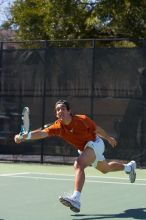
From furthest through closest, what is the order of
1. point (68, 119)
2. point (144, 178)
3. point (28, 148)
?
1. point (28, 148)
2. point (144, 178)
3. point (68, 119)

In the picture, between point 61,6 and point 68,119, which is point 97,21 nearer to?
point 61,6

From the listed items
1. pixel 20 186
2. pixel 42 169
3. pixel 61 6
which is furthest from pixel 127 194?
pixel 61 6

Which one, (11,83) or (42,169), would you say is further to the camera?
(11,83)

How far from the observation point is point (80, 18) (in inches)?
722

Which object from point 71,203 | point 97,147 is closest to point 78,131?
point 97,147

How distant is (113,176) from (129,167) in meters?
3.28

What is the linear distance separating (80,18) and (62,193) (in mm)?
9476

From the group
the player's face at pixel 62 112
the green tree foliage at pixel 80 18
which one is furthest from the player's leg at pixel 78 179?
the green tree foliage at pixel 80 18

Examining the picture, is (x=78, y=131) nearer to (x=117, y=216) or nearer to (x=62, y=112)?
(x=62, y=112)

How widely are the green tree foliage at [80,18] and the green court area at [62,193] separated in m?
5.35

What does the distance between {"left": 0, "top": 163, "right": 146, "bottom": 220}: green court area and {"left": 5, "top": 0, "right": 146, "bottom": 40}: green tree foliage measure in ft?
17.5

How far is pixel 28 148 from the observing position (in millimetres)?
15211

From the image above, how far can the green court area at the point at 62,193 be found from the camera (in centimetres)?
780

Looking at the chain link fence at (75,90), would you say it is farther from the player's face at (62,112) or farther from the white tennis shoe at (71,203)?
the white tennis shoe at (71,203)
